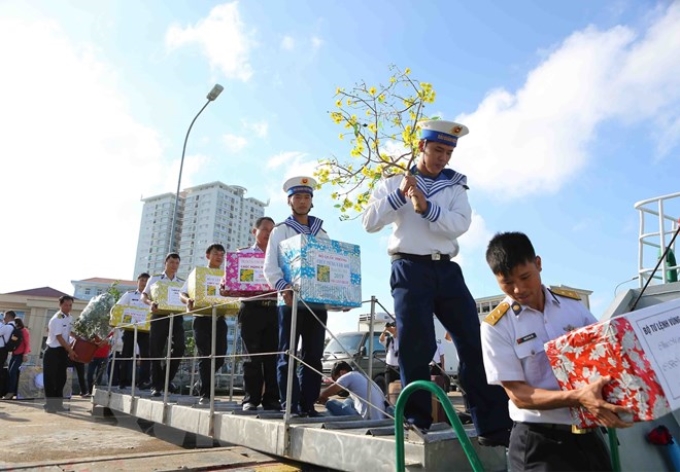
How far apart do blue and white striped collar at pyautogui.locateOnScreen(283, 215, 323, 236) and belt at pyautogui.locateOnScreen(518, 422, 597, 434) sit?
270 cm

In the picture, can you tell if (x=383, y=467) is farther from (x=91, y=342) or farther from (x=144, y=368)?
(x=91, y=342)

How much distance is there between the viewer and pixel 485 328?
85.0 inches

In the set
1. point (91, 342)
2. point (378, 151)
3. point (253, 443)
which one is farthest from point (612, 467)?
point (91, 342)

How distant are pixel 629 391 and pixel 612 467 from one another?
20.8 inches

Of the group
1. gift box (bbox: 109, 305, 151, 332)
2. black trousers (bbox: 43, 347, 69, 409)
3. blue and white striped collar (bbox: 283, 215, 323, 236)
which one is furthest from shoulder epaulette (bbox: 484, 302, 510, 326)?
black trousers (bbox: 43, 347, 69, 409)

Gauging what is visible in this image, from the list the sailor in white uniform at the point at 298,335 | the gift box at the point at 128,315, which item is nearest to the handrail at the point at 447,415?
the sailor in white uniform at the point at 298,335

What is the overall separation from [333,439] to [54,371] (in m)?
7.23

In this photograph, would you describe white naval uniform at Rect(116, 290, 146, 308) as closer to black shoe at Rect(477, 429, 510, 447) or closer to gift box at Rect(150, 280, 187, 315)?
gift box at Rect(150, 280, 187, 315)

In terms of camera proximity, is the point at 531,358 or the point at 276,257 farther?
the point at 276,257

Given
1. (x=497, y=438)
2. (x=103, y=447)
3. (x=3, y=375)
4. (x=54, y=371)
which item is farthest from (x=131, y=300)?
(x=497, y=438)

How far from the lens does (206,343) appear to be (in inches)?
233

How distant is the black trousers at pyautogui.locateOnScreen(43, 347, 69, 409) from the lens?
8.49m

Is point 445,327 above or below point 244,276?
below

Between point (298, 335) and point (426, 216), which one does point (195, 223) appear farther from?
point (426, 216)
